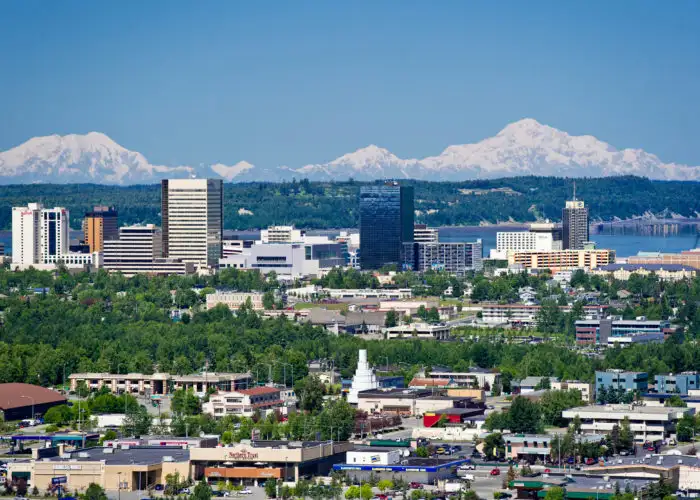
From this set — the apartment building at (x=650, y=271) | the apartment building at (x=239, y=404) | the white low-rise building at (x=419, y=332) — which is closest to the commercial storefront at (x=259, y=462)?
the apartment building at (x=239, y=404)

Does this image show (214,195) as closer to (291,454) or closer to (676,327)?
(676,327)

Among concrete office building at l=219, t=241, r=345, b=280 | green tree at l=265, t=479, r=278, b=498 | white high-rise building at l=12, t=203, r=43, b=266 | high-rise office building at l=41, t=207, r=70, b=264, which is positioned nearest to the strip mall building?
green tree at l=265, t=479, r=278, b=498

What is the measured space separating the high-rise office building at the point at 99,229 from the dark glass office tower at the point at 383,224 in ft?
42.8

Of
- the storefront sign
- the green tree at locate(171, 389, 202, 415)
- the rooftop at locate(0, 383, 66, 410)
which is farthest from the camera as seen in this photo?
the rooftop at locate(0, 383, 66, 410)

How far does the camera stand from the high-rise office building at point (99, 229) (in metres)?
110

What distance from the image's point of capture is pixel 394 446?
143ft

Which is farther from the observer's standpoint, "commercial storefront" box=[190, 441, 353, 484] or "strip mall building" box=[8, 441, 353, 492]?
"commercial storefront" box=[190, 441, 353, 484]

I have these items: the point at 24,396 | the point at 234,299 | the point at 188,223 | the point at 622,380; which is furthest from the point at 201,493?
the point at 188,223

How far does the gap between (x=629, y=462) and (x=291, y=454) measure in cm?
634

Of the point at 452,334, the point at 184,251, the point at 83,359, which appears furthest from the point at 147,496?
the point at 184,251

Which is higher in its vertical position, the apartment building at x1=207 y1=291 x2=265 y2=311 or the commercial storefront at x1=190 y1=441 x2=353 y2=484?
the apartment building at x1=207 y1=291 x2=265 y2=311

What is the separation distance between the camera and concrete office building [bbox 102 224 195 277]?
96.8 metres

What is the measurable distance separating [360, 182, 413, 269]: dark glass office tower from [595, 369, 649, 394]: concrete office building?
51.1 meters

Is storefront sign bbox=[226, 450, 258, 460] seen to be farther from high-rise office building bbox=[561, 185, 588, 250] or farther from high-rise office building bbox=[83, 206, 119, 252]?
high-rise office building bbox=[561, 185, 588, 250]
